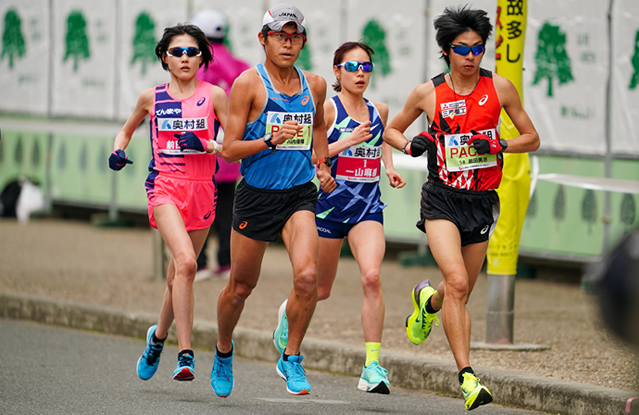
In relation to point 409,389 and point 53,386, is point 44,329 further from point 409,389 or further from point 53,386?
point 409,389

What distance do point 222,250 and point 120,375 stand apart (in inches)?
163

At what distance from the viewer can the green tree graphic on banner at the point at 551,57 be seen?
11273 millimetres

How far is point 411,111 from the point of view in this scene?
6.51 m

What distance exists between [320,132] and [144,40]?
401 inches

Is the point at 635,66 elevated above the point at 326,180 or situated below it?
above

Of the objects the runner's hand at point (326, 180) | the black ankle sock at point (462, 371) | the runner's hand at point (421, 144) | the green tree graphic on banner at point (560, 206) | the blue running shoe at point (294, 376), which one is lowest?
the blue running shoe at point (294, 376)

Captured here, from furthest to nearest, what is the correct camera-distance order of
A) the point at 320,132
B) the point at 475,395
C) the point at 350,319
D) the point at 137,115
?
the point at 350,319 → the point at 137,115 → the point at 320,132 → the point at 475,395

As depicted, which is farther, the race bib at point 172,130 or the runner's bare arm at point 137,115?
the runner's bare arm at point 137,115

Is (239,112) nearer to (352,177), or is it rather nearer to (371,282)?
(352,177)

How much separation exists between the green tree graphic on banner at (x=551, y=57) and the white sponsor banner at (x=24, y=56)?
934 cm

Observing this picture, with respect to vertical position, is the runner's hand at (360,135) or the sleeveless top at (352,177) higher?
the runner's hand at (360,135)

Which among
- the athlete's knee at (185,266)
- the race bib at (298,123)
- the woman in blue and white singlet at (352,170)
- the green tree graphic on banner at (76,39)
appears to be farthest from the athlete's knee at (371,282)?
the green tree graphic on banner at (76,39)

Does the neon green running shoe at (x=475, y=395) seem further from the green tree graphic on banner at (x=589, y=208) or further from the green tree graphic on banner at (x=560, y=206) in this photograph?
the green tree graphic on banner at (x=560, y=206)

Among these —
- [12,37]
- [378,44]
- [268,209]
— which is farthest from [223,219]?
[12,37]
